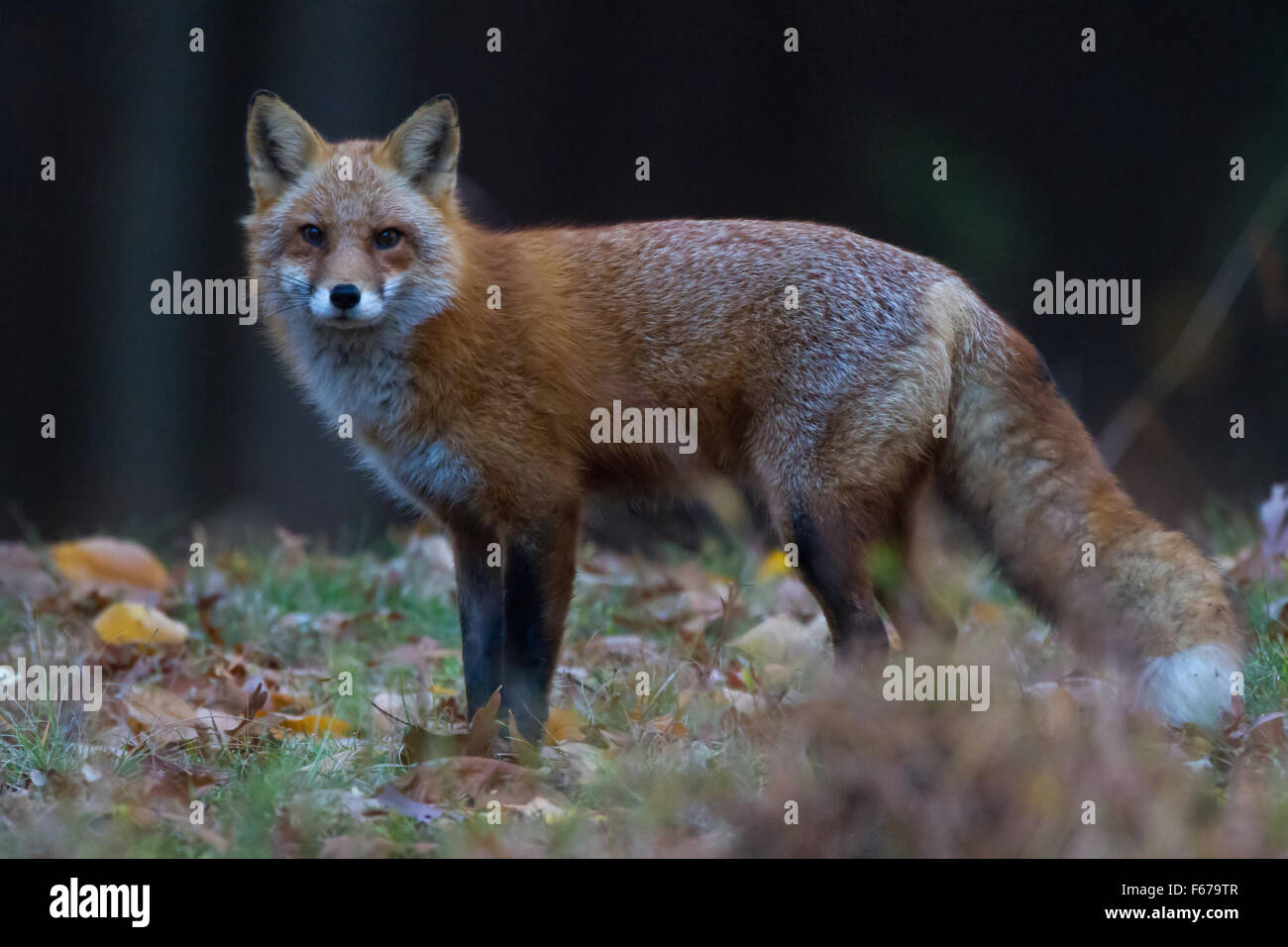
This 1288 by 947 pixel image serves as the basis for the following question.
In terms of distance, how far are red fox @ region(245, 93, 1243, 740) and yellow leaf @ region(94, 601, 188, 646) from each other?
4.35ft

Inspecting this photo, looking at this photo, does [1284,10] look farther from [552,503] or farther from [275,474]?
[275,474]

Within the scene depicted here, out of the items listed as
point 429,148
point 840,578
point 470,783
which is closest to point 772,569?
point 840,578

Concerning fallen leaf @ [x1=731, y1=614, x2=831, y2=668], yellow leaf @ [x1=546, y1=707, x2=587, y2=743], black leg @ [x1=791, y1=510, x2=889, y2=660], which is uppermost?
black leg @ [x1=791, y1=510, x2=889, y2=660]

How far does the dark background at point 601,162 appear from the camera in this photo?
651 centimetres

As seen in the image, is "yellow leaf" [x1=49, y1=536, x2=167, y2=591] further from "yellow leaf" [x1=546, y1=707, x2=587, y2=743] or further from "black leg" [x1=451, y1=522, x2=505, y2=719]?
"yellow leaf" [x1=546, y1=707, x2=587, y2=743]

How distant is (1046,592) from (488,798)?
1675 millimetres

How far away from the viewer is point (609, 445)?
12.3ft

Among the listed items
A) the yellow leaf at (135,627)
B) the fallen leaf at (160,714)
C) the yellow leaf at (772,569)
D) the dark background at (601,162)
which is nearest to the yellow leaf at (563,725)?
the fallen leaf at (160,714)

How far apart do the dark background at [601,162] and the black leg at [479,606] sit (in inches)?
128

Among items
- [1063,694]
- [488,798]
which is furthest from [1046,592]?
[488,798]

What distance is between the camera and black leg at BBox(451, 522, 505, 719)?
374 centimetres

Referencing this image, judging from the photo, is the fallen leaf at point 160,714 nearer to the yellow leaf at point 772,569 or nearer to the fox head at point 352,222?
the fox head at point 352,222

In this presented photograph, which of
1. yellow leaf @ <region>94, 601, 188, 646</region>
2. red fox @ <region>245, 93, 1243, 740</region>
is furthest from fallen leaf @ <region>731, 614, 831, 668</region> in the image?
yellow leaf @ <region>94, 601, 188, 646</region>

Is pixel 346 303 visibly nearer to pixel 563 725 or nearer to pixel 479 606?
pixel 479 606
